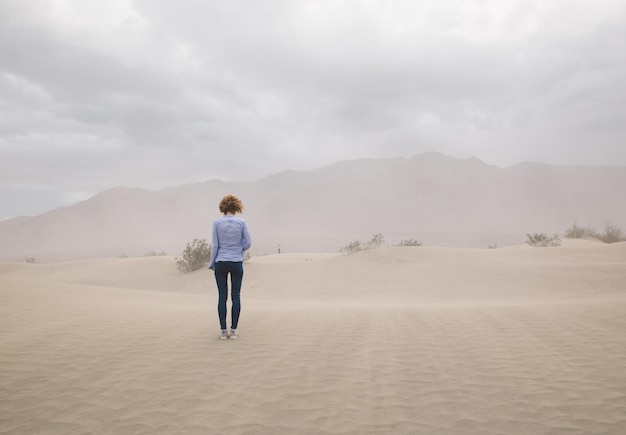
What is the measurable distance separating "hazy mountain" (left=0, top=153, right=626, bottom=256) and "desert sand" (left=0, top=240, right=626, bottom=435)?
51.9 metres

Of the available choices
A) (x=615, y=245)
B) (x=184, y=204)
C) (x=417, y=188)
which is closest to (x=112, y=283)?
(x=615, y=245)

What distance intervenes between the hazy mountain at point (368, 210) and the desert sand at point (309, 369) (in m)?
51.9

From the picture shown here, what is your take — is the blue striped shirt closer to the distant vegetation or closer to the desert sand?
the desert sand

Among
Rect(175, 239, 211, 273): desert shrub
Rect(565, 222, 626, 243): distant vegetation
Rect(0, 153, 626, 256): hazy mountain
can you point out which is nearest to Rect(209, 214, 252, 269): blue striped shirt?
Rect(175, 239, 211, 273): desert shrub

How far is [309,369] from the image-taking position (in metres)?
4.91

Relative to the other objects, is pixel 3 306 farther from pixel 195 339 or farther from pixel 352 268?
pixel 352 268

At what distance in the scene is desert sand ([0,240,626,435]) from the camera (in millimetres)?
3607

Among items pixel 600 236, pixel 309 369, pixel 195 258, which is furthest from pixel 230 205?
pixel 600 236

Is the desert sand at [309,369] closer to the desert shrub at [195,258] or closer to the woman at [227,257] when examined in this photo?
the woman at [227,257]

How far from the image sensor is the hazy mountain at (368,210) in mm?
75188

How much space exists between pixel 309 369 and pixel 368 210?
86483 mm

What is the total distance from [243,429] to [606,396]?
356cm

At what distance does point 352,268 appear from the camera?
17.0 meters

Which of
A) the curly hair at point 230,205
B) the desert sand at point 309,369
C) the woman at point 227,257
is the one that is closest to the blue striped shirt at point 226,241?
the woman at point 227,257
